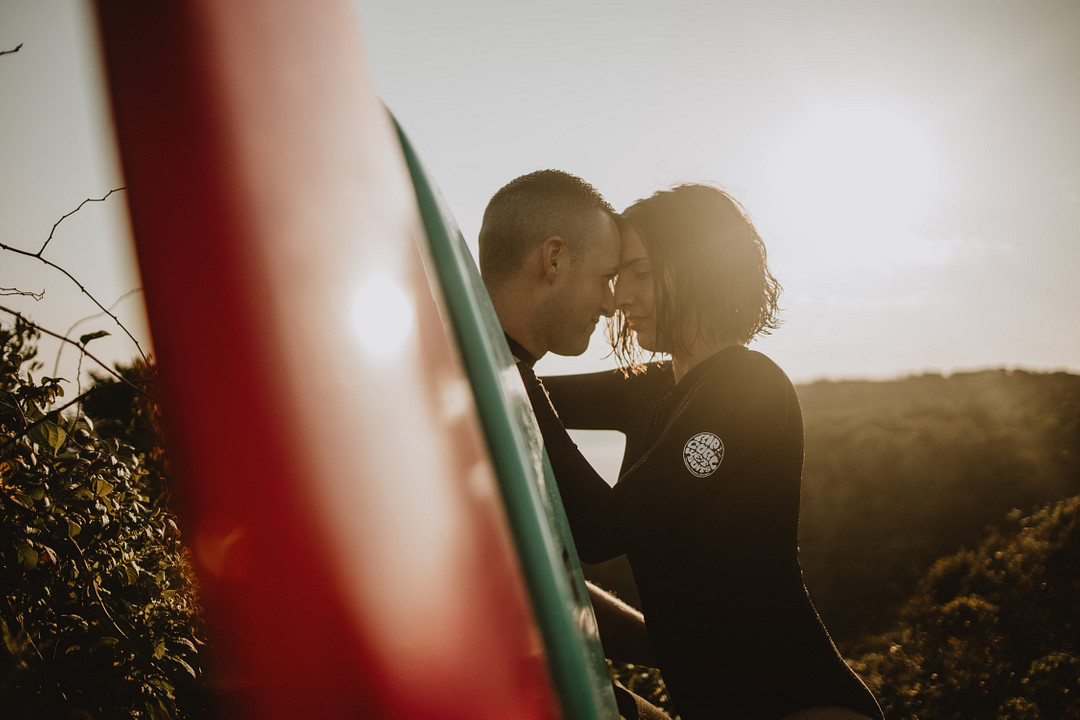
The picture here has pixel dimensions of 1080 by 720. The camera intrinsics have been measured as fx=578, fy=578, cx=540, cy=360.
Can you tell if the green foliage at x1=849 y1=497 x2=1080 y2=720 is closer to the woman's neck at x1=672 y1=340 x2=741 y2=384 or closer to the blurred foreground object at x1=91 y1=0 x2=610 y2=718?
the woman's neck at x1=672 y1=340 x2=741 y2=384

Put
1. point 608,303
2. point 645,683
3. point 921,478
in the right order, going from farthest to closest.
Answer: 1. point 921,478
2. point 645,683
3. point 608,303

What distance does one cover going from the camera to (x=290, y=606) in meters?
0.75

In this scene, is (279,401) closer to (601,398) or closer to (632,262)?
(632,262)

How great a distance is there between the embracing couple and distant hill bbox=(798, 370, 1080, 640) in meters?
5.48

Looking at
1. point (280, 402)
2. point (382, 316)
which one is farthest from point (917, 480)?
point (280, 402)

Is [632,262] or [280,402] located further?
[632,262]

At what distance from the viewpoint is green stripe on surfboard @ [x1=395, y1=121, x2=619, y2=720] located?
3.43 ft

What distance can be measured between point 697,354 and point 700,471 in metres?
0.55

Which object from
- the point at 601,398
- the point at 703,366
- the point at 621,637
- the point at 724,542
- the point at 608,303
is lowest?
the point at 621,637

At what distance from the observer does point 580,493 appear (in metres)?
1.62

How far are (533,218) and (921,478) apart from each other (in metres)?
6.73

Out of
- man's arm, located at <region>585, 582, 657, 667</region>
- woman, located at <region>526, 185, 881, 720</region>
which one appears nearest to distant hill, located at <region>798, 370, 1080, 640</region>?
man's arm, located at <region>585, 582, 657, 667</region>

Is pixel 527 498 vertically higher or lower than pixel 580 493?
higher

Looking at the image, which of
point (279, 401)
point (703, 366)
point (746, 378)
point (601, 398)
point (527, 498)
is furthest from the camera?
point (601, 398)
